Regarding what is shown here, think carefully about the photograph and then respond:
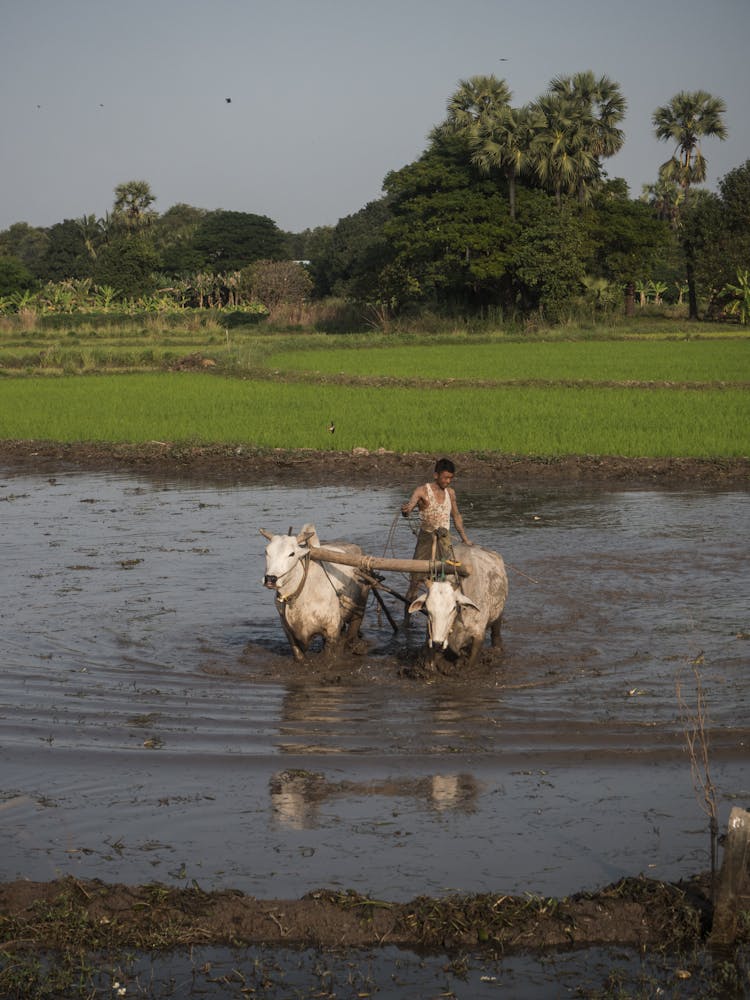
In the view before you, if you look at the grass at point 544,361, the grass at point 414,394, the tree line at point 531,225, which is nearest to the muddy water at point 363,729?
the grass at point 414,394

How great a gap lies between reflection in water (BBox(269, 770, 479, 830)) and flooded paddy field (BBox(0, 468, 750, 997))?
0.7 inches

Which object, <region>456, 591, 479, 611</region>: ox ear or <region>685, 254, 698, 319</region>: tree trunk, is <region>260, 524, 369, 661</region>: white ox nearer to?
<region>456, 591, 479, 611</region>: ox ear

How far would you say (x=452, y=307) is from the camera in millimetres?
54969

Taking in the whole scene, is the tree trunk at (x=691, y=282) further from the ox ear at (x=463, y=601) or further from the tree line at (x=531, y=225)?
the ox ear at (x=463, y=601)

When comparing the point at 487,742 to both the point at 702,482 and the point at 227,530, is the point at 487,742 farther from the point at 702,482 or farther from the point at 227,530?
the point at 702,482

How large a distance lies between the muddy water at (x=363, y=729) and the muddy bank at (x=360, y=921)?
34cm

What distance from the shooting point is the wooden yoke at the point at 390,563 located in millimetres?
8188

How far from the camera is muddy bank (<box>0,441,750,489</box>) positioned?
1764 centimetres

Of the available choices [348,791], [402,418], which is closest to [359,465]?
[402,418]

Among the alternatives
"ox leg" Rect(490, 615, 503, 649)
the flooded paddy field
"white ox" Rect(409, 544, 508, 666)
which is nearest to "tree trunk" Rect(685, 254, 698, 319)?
the flooded paddy field

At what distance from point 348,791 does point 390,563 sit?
2224mm

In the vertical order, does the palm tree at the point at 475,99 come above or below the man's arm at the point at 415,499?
above

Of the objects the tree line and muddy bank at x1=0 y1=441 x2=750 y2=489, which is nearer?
muddy bank at x1=0 y1=441 x2=750 y2=489

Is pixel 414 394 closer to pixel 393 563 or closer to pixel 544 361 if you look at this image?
pixel 544 361
